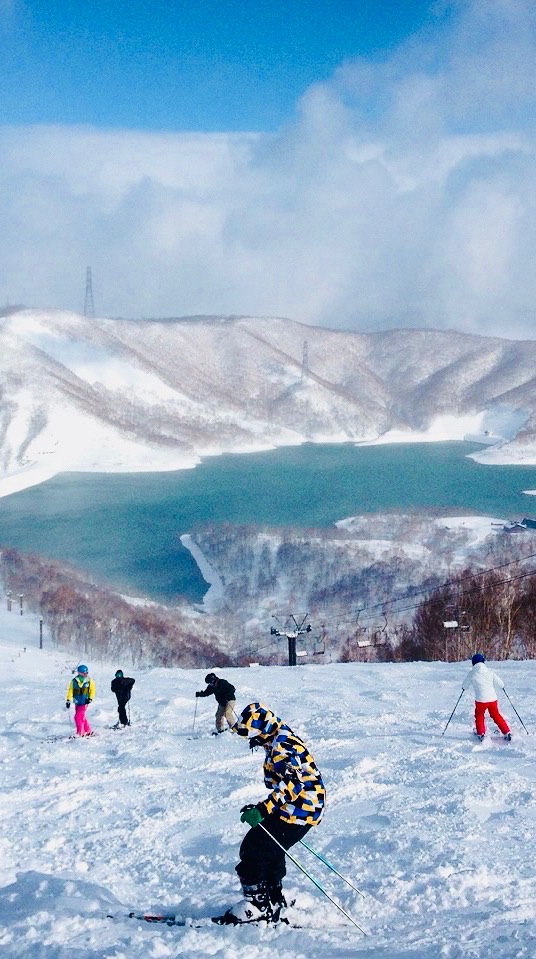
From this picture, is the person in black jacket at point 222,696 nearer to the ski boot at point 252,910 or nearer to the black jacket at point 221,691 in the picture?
the black jacket at point 221,691

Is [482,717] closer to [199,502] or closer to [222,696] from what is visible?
[222,696]

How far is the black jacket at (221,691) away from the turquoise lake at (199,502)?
124 ft

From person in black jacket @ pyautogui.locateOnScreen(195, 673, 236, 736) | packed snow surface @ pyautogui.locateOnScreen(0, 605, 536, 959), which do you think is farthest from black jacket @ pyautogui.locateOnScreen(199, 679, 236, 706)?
packed snow surface @ pyautogui.locateOnScreen(0, 605, 536, 959)

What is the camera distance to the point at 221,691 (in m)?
9.21

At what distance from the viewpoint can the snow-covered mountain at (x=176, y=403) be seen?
10962 centimetres

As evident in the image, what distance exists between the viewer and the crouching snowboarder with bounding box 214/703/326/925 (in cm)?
453

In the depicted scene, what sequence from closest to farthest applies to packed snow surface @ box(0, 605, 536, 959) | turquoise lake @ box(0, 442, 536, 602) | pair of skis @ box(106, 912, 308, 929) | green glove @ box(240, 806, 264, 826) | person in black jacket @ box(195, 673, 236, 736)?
1. green glove @ box(240, 806, 264, 826)
2. packed snow surface @ box(0, 605, 536, 959)
3. pair of skis @ box(106, 912, 308, 929)
4. person in black jacket @ box(195, 673, 236, 736)
5. turquoise lake @ box(0, 442, 536, 602)

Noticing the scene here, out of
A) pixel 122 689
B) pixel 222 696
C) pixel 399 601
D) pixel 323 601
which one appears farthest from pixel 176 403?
pixel 222 696

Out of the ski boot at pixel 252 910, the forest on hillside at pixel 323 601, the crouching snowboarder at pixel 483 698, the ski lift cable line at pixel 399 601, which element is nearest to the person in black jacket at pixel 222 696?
the crouching snowboarder at pixel 483 698

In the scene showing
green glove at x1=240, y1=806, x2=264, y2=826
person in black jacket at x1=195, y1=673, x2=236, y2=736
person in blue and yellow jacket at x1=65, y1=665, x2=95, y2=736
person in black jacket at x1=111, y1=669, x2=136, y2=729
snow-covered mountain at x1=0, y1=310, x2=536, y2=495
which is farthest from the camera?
snow-covered mountain at x1=0, y1=310, x2=536, y2=495

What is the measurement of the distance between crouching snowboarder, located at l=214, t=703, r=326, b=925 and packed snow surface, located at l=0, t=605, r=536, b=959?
32 cm

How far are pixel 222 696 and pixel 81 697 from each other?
1.78 metres

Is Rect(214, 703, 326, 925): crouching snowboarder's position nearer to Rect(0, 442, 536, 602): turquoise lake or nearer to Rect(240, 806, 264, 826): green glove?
Rect(240, 806, 264, 826): green glove

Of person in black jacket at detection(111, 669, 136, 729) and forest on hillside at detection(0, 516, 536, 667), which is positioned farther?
forest on hillside at detection(0, 516, 536, 667)
